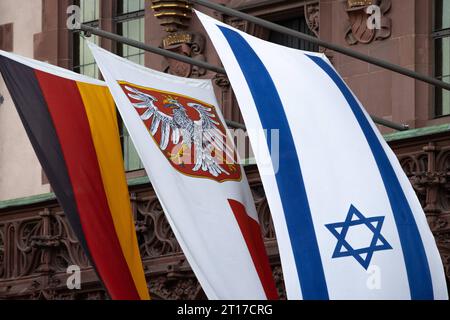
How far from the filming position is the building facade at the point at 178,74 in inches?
1262

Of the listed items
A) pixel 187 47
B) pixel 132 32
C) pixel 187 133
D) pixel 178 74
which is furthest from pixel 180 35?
pixel 187 133

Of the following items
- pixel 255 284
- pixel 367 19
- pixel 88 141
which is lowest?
pixel 255 284

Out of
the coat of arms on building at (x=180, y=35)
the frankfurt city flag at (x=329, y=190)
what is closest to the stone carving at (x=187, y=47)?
the coat of arms on building at (x=180, y=35)

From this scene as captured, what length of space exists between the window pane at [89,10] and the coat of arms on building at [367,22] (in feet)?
19.1

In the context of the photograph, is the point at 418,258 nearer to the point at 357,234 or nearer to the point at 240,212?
the point at 357,234

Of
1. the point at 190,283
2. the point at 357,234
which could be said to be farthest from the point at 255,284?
the point at 190,283

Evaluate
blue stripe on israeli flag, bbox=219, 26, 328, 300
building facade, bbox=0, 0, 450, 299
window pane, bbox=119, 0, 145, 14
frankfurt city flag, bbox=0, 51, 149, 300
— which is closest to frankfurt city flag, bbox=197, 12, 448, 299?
blue stripe on israeli flag, bbox=219, 26, 328, 300

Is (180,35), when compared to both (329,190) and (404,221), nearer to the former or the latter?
(329,190)

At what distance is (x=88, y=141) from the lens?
30922 millimetres

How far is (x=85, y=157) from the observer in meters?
30.7

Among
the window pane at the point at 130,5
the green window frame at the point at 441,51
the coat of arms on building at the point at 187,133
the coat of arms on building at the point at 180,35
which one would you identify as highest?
the window pane at the point at 130,5

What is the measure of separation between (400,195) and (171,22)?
10.1 meters

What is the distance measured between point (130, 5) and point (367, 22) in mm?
5472

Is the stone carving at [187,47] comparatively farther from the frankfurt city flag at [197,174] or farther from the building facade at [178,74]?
the frankfurt city flag at [197,174]
